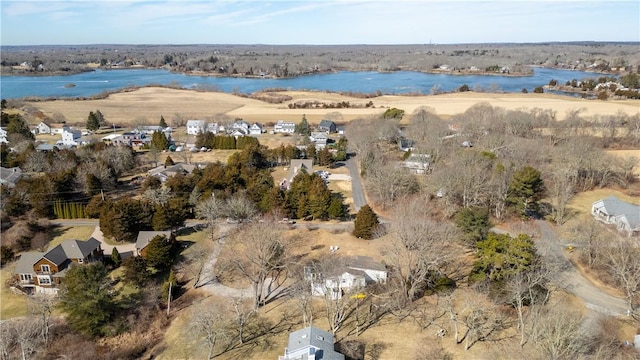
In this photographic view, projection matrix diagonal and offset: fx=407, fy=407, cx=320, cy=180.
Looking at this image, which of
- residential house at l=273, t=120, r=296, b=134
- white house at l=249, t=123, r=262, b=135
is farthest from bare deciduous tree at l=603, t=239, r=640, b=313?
white house at l=249, t=123, r=262, b=135

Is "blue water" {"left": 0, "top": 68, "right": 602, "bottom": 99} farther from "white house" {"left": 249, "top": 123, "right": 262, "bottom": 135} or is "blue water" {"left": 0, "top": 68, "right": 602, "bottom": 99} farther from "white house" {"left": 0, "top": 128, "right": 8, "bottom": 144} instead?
"white house" {"left": 0, "top": 128, "right": 8, "bottom": 144}

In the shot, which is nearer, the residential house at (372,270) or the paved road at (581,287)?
the paved road at (581,287)

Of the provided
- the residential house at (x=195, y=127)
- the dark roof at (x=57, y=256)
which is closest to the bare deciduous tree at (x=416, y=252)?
the dark roof at (x=57, y=256)

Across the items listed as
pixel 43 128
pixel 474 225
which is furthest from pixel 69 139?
pixel 474 225

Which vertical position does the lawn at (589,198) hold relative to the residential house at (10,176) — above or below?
below

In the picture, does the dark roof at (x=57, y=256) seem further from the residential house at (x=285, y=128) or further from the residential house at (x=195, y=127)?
the residential house at (x=285, y=128)

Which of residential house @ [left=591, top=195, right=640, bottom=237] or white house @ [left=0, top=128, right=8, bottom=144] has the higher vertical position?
white house @ [left=0, top=128, right=8, bottom=144]

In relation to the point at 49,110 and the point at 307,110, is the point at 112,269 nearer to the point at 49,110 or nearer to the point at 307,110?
the point at 307,110
